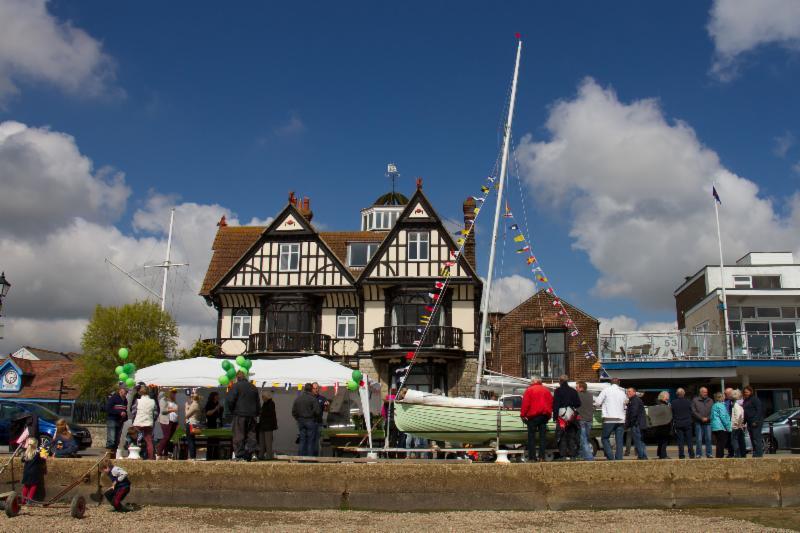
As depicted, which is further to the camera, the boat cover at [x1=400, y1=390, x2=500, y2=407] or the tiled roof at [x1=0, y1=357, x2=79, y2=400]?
the tiled roof at [x1=0, y1=357, x2=79, y2=400]

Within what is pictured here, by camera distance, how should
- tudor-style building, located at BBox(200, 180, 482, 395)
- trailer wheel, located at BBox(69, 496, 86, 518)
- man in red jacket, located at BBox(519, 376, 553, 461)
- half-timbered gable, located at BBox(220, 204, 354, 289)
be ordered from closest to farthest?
trailer wheel, located at BBox(69, 496, 86, 518)
man in red jacket, located at BBox(519, 376, 553, 461)
tudor-style building, located at BBox(200, 180, 482, 395)
half-timbered gable, located at BBox(220, 204, 354, 289)

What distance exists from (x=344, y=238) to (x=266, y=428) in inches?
848

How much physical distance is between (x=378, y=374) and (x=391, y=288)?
147 inches

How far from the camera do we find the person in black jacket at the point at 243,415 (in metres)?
12.7

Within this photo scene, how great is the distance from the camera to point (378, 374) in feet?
100

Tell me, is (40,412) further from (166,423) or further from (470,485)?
(470,485)

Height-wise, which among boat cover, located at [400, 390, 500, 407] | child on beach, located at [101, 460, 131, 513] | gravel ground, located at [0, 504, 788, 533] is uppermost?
boat cover, located at [400, 390, 500, 407]

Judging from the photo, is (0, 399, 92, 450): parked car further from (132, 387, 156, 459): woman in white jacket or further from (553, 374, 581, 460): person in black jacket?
(553, 374, 581, 460): person in black jacket

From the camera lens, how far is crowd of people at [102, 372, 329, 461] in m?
12.8

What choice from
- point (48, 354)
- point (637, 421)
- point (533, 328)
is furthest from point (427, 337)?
point (48, 354)

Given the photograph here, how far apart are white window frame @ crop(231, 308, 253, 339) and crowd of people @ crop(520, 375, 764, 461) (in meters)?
20.0

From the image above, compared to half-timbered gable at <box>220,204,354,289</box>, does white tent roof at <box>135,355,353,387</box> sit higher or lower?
lower

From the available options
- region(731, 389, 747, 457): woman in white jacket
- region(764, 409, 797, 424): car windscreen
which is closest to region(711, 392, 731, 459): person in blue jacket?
region(731, 389, 747, 457): woman in white jacket

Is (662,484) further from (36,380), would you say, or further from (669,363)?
(36,380)
